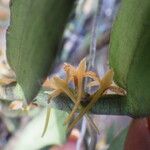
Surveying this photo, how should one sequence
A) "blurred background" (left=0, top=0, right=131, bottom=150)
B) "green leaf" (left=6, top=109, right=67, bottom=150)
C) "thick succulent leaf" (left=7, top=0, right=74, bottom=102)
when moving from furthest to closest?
1. "green leaf" (left=6, top=109, right=67, bottom=150)
2. "blurred background" (left=0, top=0, right=131, bottom=150)
3. "thick succulent leaf" (left=7, top=0, right=74, bottom=102)

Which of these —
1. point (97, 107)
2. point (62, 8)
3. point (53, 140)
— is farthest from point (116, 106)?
point (53, 140)

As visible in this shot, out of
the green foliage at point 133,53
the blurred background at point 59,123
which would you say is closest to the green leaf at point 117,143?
the blurred background at point 59,123

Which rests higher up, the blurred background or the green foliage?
the green foliage

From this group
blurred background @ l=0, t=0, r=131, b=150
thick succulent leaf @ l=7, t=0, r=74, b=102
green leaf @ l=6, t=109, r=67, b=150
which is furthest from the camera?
green leaf @ l=6, t=109, r=67, b=150

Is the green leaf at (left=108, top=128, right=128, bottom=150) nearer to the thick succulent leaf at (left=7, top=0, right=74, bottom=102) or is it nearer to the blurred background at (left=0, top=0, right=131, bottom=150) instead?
the blurred background at (left=0, top=0, right=131, bottom=150)

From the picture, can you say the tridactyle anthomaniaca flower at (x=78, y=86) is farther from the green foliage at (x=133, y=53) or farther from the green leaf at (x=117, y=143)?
the green leaf at (x=117, y=143)

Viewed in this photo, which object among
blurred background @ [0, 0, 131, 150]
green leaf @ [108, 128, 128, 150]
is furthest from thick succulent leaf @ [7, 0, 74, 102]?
green leaf @ [108, 128, 128, 150]

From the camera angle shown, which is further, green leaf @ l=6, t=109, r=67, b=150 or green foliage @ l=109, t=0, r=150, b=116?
green leaf @ l=6, t=109, r=67, b=150
